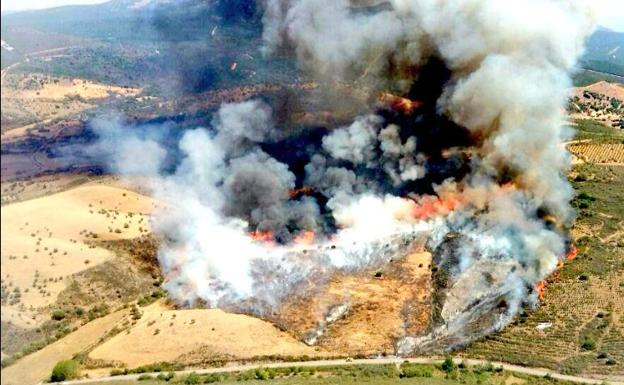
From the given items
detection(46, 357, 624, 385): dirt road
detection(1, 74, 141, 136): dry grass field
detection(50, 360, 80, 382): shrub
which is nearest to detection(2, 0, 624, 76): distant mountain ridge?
detection(1, 74, 141, 136): dry grass field

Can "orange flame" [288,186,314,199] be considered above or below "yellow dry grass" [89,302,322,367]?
above

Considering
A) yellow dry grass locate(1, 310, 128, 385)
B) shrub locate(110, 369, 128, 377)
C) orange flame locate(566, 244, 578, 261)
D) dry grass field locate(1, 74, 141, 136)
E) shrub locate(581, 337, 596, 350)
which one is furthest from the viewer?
orange flame locate(566, 244, 578, 261)

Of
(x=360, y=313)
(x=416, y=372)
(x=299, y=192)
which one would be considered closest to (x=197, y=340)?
(x=360, y=313)

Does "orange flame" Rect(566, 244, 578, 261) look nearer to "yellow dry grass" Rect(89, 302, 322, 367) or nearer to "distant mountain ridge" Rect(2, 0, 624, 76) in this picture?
"yellow dry grass" Rect(89, 302, 322, 367)

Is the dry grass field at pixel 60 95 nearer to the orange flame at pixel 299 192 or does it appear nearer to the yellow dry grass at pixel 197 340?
the yellow dry grass at pixel 197 340

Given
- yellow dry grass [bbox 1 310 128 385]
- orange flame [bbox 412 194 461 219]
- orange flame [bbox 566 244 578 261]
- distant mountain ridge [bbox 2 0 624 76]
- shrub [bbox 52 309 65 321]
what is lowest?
yellow dry grass [bbox 1 310 128 385]

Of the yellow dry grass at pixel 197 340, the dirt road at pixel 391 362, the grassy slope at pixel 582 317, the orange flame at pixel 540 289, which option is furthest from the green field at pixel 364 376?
the orange flame at pixel 540 289

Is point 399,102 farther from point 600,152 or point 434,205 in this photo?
point 600,152
